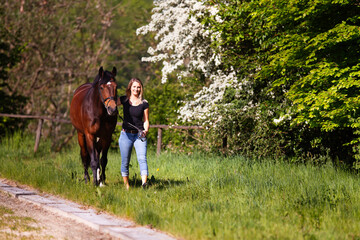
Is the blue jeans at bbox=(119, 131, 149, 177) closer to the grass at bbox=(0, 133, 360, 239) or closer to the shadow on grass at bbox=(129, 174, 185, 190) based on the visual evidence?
the shadow on grass at bbox=(129, 174, 185, 190)

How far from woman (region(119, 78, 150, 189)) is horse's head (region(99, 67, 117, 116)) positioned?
0.25 m

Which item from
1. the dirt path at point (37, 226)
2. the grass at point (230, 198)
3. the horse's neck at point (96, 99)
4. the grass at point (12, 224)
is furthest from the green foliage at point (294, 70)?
the grass at point (12, 224)

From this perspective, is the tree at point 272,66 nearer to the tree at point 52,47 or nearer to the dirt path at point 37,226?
the dirt path at point 37,226

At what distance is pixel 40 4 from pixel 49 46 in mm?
2030

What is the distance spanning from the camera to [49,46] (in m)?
24.2

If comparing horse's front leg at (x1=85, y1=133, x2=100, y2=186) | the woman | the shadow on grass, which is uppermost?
the woman

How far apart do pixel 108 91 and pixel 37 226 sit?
2.85 meters

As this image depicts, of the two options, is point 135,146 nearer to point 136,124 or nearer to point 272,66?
point 136,124

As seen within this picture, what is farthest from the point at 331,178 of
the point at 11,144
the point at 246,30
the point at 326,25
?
the point at 11,144

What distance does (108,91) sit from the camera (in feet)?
28.0

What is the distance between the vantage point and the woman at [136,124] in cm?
845

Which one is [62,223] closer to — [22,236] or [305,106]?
[22,236]

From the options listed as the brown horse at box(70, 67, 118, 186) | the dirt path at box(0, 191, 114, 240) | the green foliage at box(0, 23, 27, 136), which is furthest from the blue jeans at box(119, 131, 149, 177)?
the green foliage at box(0, 23, 27, 136)

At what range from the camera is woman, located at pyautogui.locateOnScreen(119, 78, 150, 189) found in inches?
→ 332
